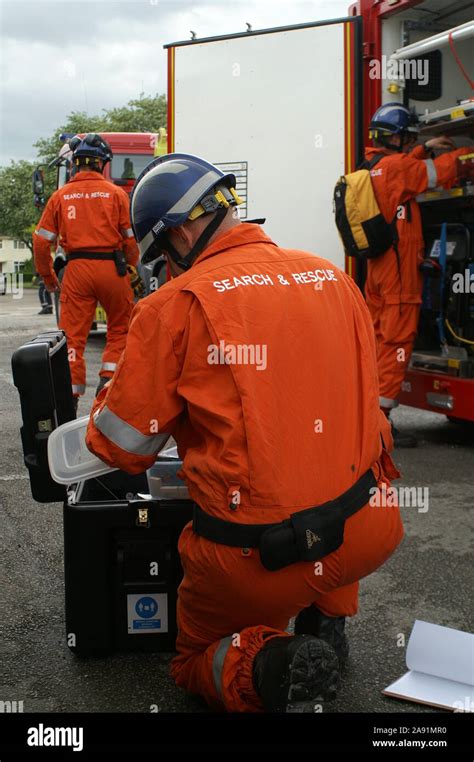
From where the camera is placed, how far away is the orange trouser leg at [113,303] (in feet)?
26.6

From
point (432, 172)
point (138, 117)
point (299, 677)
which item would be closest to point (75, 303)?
point (432, 172)

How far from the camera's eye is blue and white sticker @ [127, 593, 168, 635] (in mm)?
3439

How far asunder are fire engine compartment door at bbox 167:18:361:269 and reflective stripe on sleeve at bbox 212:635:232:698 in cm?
473

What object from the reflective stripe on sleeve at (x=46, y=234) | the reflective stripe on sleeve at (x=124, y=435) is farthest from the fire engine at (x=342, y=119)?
the reflective stripe on sleeve at (x=124, y=435)

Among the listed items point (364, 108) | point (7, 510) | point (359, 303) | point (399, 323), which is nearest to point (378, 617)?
point (359, 303)

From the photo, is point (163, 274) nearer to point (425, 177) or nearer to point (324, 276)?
point (425, 177)

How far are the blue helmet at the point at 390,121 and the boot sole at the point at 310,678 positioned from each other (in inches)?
191

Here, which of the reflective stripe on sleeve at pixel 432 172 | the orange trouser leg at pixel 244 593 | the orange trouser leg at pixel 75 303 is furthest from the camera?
the orange trouser leg at pixel 75 303

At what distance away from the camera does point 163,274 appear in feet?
28.7

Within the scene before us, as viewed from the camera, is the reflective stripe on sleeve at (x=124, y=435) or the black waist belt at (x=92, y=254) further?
the black waist belt at (x=92, y=254)

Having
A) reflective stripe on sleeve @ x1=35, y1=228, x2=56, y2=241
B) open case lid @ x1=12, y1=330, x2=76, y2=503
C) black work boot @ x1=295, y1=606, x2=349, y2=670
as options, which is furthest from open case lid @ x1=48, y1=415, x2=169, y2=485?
reflective stripe on sleeve @ x1=35, y1=228, x2=56, y2=241

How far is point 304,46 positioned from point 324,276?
15.4 feet
